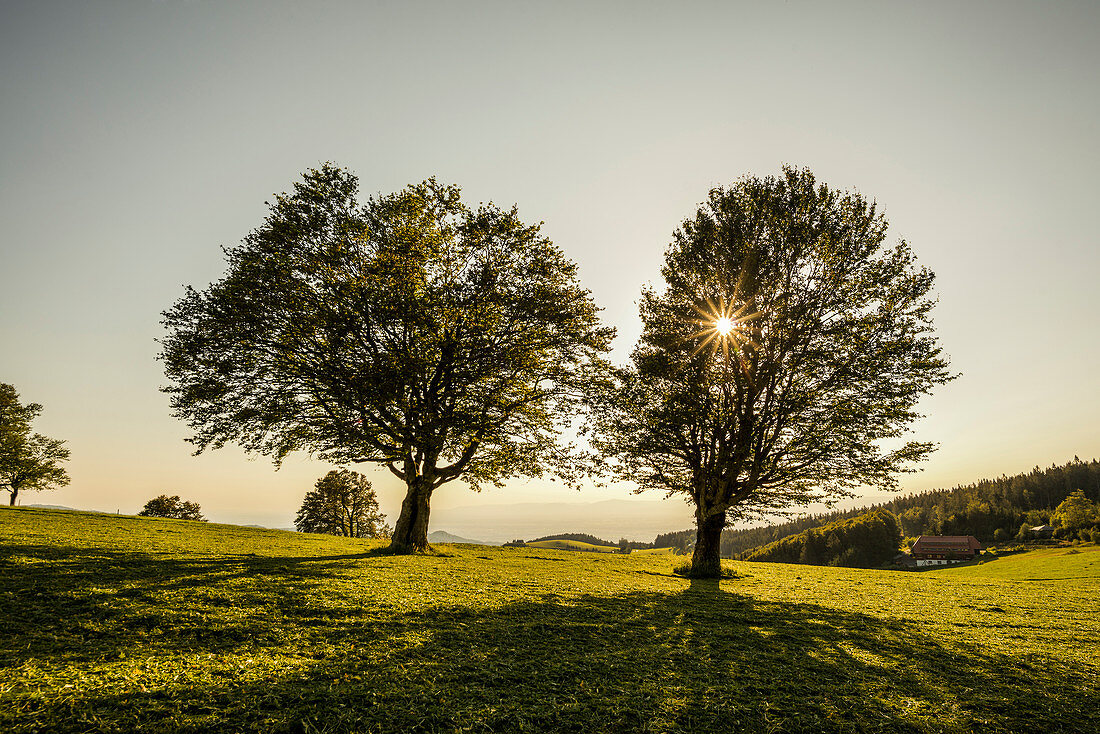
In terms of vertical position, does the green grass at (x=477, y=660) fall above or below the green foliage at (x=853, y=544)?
above

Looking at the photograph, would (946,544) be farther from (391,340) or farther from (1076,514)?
(391,340)

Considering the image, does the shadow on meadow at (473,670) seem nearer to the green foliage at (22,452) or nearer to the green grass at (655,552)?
the green grass at (655,552)

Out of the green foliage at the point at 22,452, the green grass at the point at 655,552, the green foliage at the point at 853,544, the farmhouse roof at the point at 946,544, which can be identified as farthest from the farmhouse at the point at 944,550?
the green foliage at the point at 22,452

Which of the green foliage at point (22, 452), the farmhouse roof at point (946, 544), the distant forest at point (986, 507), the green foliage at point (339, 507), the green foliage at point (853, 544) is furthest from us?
the distant forest at point (986, 507)

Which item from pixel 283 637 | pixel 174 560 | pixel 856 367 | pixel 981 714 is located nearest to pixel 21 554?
pixel 174 560

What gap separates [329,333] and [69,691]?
14.8m

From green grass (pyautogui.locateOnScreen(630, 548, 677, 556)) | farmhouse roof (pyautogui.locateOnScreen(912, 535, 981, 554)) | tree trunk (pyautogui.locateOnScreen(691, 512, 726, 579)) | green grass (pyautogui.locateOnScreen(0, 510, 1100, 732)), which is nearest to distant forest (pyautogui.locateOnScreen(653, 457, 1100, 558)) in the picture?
farmhouse roof (pyautogui.locateOnScreen(912, 535, 981, 554))

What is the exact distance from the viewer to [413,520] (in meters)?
20.1

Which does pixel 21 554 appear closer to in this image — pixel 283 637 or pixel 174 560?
pixel 174 560

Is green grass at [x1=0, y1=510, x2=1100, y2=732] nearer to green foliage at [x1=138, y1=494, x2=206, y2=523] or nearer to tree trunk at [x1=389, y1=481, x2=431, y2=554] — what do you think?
tree trunk at [x1=389, y1=481, x2=431, y2=554]

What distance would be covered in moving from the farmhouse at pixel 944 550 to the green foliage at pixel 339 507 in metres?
125

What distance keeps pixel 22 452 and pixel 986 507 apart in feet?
652

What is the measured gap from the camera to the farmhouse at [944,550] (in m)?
107

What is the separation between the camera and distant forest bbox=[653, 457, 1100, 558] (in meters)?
128
